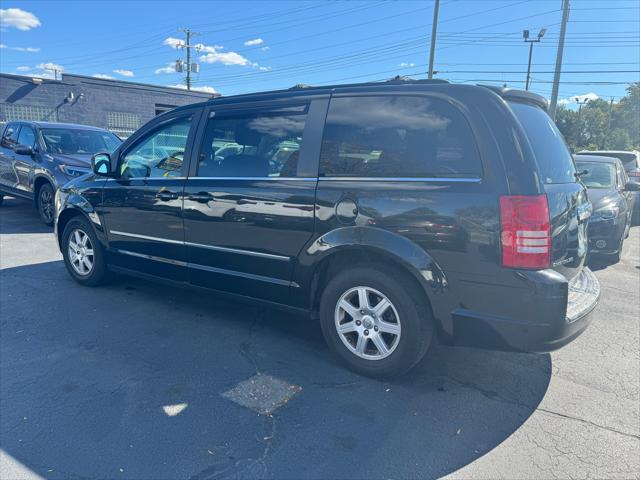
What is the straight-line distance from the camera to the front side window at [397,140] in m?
2.91

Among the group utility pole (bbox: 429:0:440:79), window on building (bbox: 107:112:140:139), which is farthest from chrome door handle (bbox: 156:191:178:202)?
window on building (bbox: 107:112:140:139)

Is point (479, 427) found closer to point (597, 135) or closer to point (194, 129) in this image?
point (194, 129)

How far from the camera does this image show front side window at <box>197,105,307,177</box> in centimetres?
358

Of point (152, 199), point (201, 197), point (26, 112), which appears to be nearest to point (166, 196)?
point (152, 199)

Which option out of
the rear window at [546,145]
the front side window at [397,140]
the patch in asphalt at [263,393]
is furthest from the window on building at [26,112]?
the rear window at [546,145]

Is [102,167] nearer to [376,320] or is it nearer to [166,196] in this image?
[166,196]

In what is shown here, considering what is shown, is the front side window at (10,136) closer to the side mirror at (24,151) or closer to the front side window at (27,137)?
the front side window at (27,137)

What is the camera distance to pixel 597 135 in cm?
8400

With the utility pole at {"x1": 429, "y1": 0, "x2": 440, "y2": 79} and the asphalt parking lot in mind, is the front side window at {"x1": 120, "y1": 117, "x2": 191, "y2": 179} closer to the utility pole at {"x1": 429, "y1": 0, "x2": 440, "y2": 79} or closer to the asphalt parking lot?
the asphalt parking lot

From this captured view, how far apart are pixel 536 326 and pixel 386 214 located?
1118mm

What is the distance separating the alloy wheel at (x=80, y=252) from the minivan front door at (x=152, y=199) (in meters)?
0.41

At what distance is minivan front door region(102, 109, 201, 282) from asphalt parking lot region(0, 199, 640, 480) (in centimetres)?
54

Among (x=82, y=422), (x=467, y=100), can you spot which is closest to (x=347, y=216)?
(x=467, y=100)

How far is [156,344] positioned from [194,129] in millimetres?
1863
